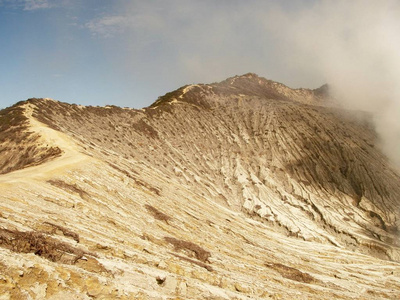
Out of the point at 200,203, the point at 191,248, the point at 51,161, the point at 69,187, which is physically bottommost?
the point at 191,248

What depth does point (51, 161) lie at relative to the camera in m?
23.1

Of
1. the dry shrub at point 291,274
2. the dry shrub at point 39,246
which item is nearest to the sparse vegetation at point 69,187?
the dry shrub at point 39,246

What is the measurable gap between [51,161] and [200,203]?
15.0 metres

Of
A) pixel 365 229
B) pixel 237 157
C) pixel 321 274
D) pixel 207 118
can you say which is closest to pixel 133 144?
pixel 237 157

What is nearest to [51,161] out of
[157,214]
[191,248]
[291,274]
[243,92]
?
[157,214]

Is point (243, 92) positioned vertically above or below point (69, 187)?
above

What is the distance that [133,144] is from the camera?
46.5m

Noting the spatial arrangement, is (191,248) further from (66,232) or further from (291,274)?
(66,232)

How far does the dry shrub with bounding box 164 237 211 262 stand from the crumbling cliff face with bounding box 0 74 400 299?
0.42ft

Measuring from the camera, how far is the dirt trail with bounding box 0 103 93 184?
57.6ft

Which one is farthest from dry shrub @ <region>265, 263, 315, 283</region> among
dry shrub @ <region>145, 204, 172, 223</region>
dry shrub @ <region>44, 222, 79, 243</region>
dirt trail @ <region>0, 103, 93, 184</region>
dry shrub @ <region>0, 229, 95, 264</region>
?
dirt trail @ <region>0, 103, 93, 184</region>

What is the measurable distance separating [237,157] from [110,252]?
4241 cm

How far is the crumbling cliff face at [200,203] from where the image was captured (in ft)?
32.8

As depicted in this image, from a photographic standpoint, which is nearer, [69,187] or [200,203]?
[69,187]
